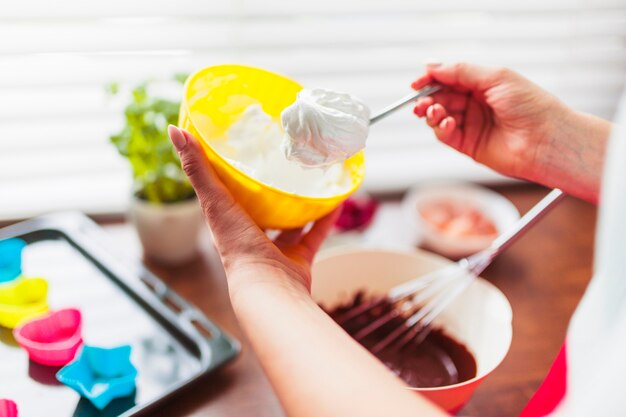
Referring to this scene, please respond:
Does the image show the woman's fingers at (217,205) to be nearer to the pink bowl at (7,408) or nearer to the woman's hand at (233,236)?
the woman's hand at (233,236)

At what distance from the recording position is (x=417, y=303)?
835mm

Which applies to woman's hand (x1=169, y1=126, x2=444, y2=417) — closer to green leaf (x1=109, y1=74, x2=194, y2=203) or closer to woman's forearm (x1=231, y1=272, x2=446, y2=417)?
woman's forearm (x1=231, y1=272, x2=446, y2=417)

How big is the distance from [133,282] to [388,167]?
2.05 feet

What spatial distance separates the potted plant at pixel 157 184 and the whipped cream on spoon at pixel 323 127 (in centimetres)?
33

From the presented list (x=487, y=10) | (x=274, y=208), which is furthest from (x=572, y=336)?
(x=487, y=10)

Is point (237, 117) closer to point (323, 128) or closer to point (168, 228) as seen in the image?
point (323, 128)

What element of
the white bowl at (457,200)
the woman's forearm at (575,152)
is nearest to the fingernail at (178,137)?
the woman's forearm at (575,152)

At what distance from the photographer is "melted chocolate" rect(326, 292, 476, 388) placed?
77 cm

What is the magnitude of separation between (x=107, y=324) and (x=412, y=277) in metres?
0.42

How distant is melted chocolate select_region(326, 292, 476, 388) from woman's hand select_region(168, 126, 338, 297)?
0.24 metres

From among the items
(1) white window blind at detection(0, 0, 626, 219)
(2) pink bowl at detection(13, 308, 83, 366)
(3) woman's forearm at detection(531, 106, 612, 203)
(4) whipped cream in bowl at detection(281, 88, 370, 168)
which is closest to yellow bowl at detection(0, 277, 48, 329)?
(2) pink bowl at detection(13, 308, 83, 366)

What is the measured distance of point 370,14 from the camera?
1.14 metres

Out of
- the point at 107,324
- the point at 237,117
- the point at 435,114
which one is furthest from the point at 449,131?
the point at 107,324

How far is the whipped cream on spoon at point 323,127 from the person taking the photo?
0.61m
